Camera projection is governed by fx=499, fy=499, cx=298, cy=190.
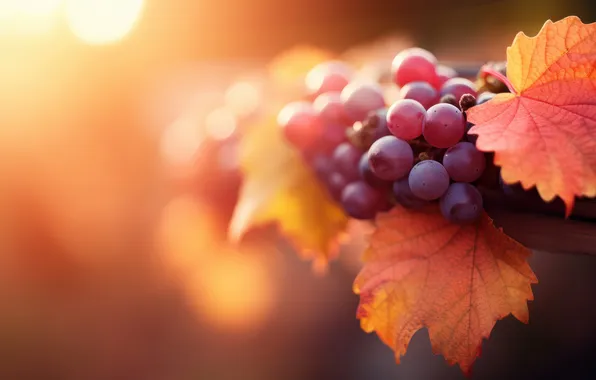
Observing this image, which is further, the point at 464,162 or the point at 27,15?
the point at 27,15

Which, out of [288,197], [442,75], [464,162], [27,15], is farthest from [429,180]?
[27,15]

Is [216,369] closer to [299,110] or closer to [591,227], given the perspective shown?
[299,110]

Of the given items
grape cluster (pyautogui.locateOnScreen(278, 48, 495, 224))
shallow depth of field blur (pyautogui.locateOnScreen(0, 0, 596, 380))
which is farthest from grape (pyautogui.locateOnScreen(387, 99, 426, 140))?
shallow depth of field blur (pyautogui.locateOnScreen(0, 0, 596, 380))

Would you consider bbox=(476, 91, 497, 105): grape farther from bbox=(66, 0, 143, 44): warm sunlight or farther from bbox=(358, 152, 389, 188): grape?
bbox=(66, 0, 143, 44): warm sunlight

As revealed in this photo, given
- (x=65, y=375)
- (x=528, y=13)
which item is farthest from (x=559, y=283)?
(x=65, y=375)

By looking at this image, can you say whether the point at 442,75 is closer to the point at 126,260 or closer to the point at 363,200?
the point at 363,200

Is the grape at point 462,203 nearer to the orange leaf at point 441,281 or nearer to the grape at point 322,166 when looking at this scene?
the orange leaf at point 441,281
